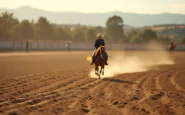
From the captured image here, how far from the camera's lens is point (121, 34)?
125m

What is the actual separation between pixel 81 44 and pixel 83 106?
71.2 meters

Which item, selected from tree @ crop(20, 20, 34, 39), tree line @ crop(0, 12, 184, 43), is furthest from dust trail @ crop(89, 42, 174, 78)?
tree @ crop(20, 20, 34, 39)

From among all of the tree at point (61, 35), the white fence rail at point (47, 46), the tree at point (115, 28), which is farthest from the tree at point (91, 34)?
the white fence rail at point (47, 46)

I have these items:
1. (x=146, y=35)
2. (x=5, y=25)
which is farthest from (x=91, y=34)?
(x=5, y=25)

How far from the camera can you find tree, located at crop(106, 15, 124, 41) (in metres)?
124

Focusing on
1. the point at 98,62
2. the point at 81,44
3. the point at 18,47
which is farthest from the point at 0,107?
the point at 81,44

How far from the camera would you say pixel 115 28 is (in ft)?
408

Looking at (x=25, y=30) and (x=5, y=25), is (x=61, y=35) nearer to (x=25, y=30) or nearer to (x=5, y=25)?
(x=25, y=30)

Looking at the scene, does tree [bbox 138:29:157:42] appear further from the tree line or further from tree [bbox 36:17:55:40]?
tree [bbox 36:17:55:40]

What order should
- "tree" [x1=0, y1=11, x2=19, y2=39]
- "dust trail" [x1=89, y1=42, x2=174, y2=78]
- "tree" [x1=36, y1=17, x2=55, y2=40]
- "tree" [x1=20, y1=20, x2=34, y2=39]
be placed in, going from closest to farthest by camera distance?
"dust trail" [x1=89, y1=42, x2=174, y2=78] → "tree" [x1=0, y1=11, x2=19, y2=39] → "tree" [x1=20, y1=20, x2=34, y2=39] → "tree" [x1=36, y1=17, x2=55, y2=40]

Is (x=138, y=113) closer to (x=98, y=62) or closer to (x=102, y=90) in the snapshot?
(x=102, y=90)

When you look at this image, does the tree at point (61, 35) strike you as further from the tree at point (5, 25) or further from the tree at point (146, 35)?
the tree at point (146, 35)

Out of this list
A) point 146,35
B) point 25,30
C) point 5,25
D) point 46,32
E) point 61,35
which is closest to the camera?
point 5,25

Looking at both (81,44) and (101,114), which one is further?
(81,44)
